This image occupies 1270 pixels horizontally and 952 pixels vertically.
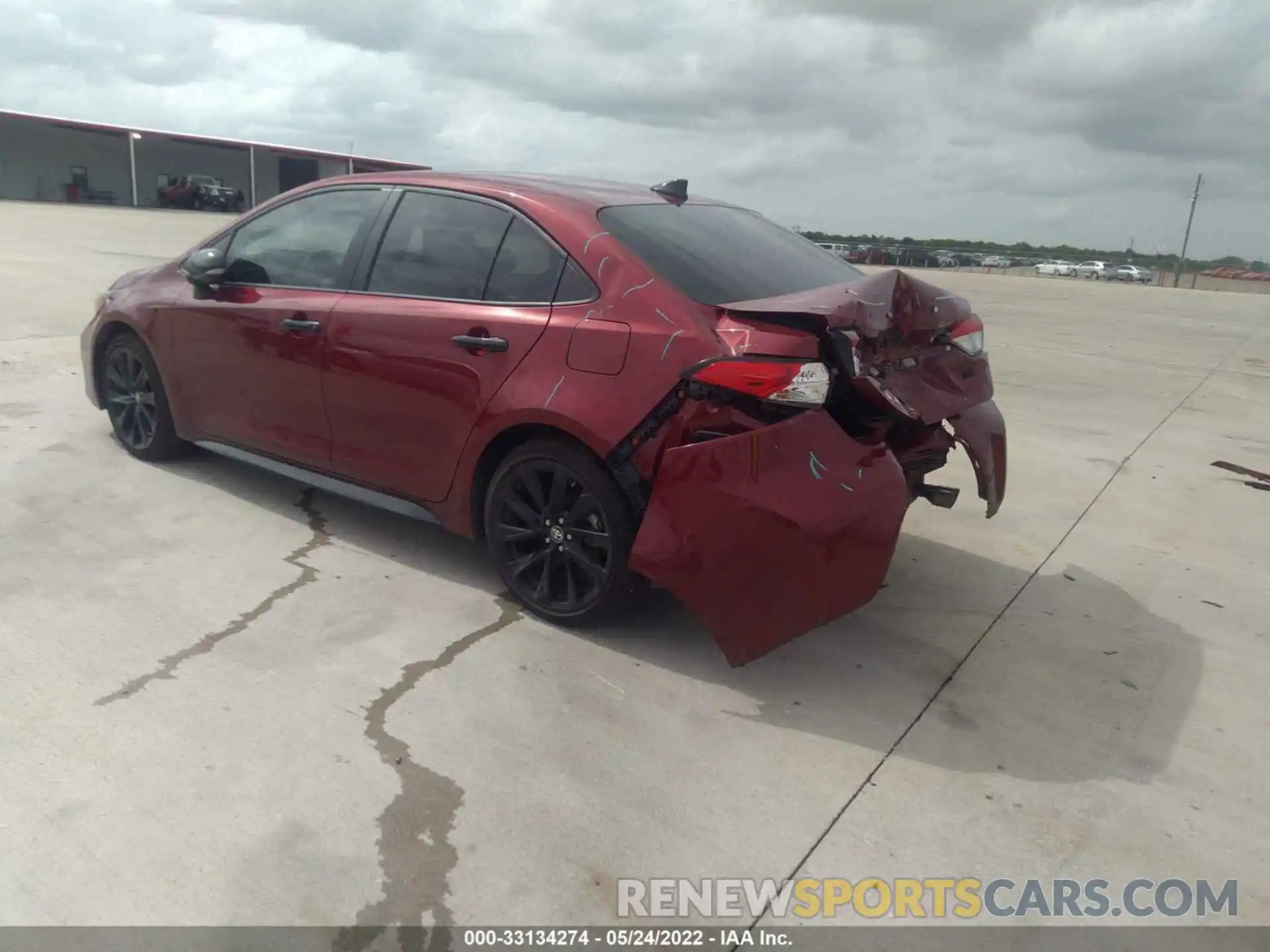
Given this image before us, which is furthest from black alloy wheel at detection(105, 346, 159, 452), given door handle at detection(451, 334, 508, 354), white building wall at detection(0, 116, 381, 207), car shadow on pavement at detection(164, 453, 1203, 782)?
white building wall at detection(0, 116, 381, 207)

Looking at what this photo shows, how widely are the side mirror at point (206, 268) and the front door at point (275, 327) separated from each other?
0.04 m

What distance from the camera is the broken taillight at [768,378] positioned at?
300 centimetres

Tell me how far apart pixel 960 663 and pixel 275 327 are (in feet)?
10.7

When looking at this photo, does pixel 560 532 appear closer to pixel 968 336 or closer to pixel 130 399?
pixel 968 336

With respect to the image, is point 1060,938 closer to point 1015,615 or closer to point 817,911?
point 817,911

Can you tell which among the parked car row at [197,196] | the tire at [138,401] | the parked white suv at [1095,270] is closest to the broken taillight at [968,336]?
the tire at [138,401]

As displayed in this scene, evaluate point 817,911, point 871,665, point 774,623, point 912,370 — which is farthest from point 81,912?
point 912,370

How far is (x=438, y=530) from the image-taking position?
4.65 metres

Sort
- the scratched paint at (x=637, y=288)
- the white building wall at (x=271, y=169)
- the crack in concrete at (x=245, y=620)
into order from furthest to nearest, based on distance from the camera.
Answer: the white building wall at (x=271, y=169) → the scratched paint at (x=637, y=288) → the crack in concrete at (x=245, y=620)

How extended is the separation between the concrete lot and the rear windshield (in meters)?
1.35

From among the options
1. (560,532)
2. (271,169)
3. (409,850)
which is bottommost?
(409,850)

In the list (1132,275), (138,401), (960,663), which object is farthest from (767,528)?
(1132,275)

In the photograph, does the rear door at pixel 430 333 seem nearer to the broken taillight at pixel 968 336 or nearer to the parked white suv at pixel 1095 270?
the broken taillight at pixel 968 336

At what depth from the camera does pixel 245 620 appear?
359 centimetres
